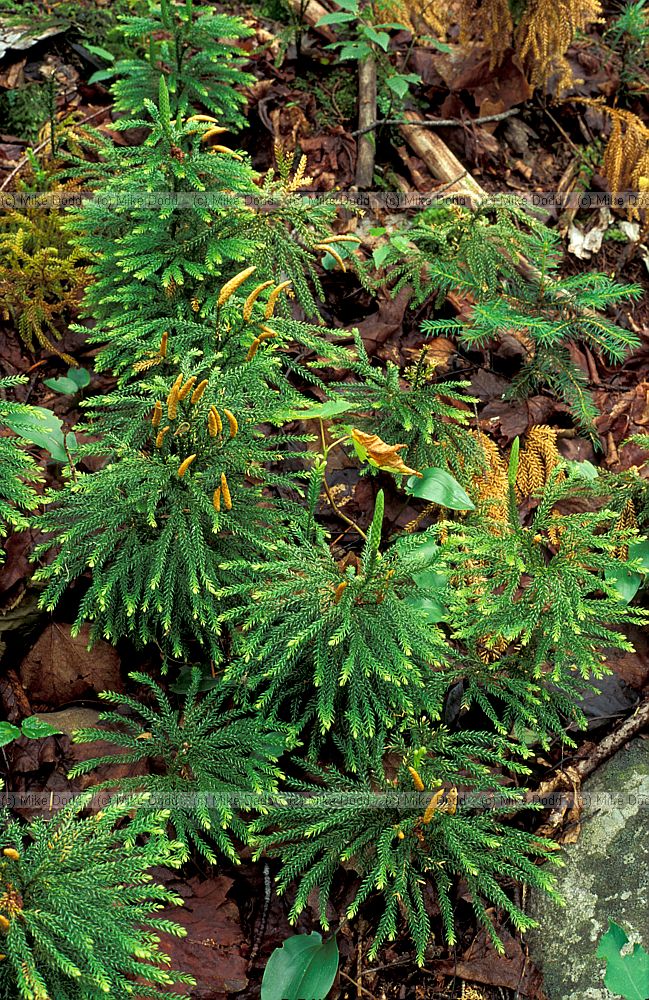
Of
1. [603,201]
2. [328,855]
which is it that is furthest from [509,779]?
[603,201]

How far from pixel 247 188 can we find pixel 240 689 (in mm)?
1988

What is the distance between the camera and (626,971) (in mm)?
2359

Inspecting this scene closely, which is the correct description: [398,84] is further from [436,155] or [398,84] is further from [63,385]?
[63,385]

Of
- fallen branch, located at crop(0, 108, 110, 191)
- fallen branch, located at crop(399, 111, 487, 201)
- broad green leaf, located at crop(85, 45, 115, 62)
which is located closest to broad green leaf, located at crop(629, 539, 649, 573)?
fallen branch, located at crop(399, 111, 487, 201)

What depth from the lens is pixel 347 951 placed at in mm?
2633

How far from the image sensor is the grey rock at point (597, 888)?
105 inches

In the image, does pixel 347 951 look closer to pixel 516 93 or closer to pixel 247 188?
pixel 247 188

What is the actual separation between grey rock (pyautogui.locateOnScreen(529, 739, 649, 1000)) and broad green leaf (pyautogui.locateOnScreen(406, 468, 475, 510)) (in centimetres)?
114

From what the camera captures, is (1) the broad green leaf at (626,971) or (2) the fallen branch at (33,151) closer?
(1) the broad green leaf at (626,971)

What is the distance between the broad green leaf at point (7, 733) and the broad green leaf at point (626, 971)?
1.92 m

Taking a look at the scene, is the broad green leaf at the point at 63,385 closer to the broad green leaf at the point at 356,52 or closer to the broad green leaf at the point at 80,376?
the broad green leaf at the point at 80,376

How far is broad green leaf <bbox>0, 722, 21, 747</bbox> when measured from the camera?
258 centimetres

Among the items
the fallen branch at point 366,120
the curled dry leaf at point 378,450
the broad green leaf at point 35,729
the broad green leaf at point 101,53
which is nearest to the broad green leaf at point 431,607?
the curled dry leaf at point 378,450

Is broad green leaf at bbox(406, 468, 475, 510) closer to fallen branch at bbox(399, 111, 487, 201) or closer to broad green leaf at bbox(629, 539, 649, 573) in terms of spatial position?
broad green leaf at bbox(629, 539, 649, 573)
